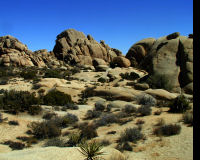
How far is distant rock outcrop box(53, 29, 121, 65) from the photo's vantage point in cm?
6412

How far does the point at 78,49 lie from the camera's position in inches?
2606

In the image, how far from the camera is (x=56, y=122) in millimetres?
13648

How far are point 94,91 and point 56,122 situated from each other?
9.96 meters

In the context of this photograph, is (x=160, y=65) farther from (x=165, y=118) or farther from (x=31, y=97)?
(x=31, y=97)

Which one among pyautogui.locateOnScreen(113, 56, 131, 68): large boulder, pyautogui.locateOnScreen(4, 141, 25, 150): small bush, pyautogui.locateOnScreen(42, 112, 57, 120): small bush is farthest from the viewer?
pyautogui.locateOnScreen(113, 56, 131, 68): large boulder

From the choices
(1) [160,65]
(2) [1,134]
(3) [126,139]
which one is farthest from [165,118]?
(1) [160,65]

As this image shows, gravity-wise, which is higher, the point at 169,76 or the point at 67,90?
the point at 169,76

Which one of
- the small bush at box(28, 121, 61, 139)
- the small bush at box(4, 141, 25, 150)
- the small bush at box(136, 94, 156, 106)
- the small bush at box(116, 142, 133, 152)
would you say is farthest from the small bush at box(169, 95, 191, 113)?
the small bush at box(4, 141, 25, 150)

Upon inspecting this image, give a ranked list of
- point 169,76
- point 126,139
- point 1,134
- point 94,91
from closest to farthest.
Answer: point 126,139 < point 1,134 < point 94,91 < point 169,76

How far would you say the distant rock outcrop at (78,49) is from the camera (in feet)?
210

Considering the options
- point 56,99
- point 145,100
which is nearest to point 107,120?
point 145,100

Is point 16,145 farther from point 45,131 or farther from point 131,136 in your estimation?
point 131,136

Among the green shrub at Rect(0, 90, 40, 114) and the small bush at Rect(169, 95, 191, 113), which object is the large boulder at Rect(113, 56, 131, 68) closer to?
the small bush at Rect(169, 95, 191, 113)

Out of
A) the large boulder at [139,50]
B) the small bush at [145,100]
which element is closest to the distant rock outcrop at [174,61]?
the small bush at [145,100]
